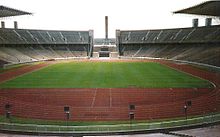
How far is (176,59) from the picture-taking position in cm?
6569

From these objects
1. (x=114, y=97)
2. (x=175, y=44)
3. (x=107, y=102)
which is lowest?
(x=107, y=102)

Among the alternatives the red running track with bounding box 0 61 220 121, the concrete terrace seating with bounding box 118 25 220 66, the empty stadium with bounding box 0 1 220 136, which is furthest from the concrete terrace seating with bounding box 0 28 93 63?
the red running track with bounding box 0 61 220 121

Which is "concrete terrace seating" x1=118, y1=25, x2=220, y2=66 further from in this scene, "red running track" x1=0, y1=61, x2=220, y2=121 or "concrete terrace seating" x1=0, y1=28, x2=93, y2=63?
"red running track" x1=0, y1=61, x2=220, y2=121

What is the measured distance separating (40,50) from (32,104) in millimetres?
56357

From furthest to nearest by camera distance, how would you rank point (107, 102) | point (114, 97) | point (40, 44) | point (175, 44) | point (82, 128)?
1. point (40, 44)
2. point (175, 44)
3. point (114, 97)
4. point (107, 102)
5. point (82, 128)

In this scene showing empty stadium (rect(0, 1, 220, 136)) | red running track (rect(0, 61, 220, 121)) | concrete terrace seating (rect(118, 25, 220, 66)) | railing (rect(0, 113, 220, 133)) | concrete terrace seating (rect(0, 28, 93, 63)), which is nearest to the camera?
railing (rect(0, 113, 220, 133))

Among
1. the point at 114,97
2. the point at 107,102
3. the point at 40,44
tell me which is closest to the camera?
the point at 107,102

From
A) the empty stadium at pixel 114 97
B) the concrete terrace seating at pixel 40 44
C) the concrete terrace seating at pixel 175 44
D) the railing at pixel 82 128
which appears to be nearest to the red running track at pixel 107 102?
the empty stadium at pixel 114 97

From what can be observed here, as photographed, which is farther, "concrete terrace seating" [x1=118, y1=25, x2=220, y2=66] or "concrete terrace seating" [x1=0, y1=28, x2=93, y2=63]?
"concrete terrace seating" [x1=0, y1=28, x2=93, y2=63]

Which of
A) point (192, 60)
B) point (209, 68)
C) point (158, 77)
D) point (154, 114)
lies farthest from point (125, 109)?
point (192, 60)

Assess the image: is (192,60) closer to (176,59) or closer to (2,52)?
(176,59)

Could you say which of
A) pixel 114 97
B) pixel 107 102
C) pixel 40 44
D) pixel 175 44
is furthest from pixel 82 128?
pixel 40 44

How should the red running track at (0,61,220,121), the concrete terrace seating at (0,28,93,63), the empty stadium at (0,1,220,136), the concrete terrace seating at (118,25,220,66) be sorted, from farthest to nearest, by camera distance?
1. the concrete terrace seating at (0,28,93,63)
2. the concrete terrace seating at (118,25,220,66)
3. the red running track at (0,61,220,121)
4. the empty stadium at (0,1,220,136)

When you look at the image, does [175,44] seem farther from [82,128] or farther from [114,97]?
[82,128]
